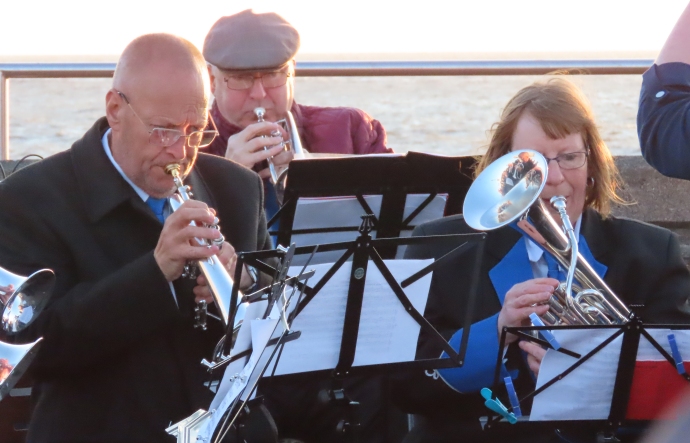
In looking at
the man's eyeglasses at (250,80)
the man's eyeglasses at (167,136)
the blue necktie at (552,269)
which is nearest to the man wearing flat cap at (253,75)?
the man's eyeglasses at (250,80)

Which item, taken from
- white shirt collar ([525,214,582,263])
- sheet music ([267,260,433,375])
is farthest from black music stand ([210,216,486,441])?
white shirt collar ([525,214,582,263])

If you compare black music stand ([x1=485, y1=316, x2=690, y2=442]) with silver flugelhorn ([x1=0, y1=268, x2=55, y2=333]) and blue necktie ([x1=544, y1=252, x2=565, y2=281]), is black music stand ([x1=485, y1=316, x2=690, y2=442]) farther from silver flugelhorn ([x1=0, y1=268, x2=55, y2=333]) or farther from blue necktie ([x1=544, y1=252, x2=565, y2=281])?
silver flugelhorn ([x1=0, y1=268, x2=55, y2=333])

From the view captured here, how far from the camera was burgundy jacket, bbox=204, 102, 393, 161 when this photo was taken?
432 cm

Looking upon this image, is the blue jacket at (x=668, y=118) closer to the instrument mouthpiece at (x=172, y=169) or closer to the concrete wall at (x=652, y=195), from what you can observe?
the instrument mouthpiece at (x=172, y=169)

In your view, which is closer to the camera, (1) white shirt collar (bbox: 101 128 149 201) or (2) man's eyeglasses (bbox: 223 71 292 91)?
(1) white shirt collar (bbox: 101 128 149 201)

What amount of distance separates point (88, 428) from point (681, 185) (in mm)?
2677

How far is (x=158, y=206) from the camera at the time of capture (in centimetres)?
308

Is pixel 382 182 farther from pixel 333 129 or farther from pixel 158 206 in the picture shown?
pixel 333 129

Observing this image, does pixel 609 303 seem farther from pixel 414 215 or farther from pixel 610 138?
pixel 610 138

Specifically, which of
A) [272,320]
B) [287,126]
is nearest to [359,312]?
[272,320]

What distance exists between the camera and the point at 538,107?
318cm

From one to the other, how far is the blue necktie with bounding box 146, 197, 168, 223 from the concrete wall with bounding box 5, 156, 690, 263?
2.13 metres

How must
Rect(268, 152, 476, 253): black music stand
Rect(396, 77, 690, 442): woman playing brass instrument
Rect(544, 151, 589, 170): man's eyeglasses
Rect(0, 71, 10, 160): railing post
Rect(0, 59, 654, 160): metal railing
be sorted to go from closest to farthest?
Rect(396, 77, 690, 442): woman playing brass instrument
Rect(544, 151, 589, 170): man's eyeglasses
Rect(268, 152, 476, 253): black music stand
Rect(0, 71, 10, 160): railing post
Rect(0, 59, 654, 160): metal railing

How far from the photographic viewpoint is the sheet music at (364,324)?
2.53m
